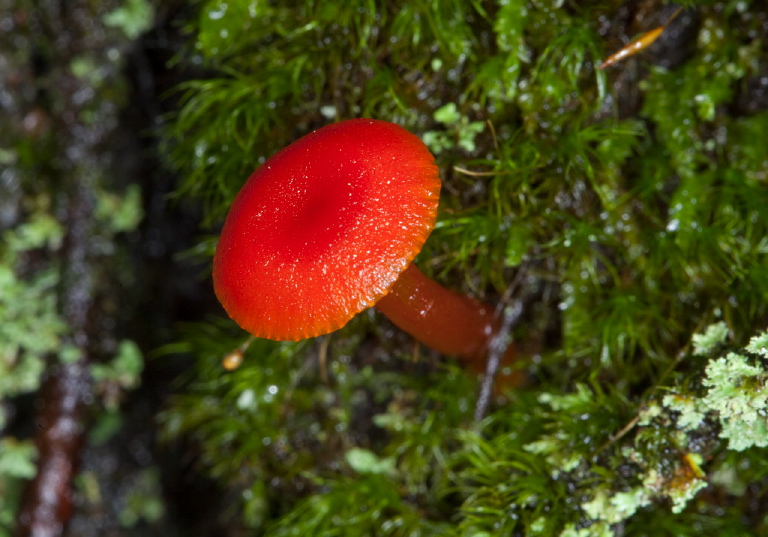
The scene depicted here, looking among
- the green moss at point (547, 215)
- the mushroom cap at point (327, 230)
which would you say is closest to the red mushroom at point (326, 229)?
the mushroom cap at point (327, 230)

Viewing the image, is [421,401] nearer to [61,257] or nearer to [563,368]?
[563,368]

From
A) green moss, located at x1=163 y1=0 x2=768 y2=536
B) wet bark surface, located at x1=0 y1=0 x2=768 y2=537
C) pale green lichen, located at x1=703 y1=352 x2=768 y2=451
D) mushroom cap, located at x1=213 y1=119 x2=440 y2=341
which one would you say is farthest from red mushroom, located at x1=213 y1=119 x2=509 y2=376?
wet bark surface, located at x1=0 y1=0 x2=768 y2=537

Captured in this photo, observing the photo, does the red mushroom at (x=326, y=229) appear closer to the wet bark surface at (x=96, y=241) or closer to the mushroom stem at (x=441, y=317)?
the mushroom stem at (x=441, y=317)

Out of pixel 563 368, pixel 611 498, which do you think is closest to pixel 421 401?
pixel 563 368

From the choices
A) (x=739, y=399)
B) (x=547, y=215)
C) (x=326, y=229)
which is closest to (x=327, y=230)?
(x=326, y=229)

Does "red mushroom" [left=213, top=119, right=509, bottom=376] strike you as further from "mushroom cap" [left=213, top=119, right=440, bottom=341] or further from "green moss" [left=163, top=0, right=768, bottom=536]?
"green moss" [left=163, top=0, right=768, bottom=536]

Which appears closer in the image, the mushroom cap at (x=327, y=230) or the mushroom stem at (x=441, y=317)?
the mushroom cap at (x=327, y=230)

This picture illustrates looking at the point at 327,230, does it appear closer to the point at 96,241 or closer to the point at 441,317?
the point at 441,317
